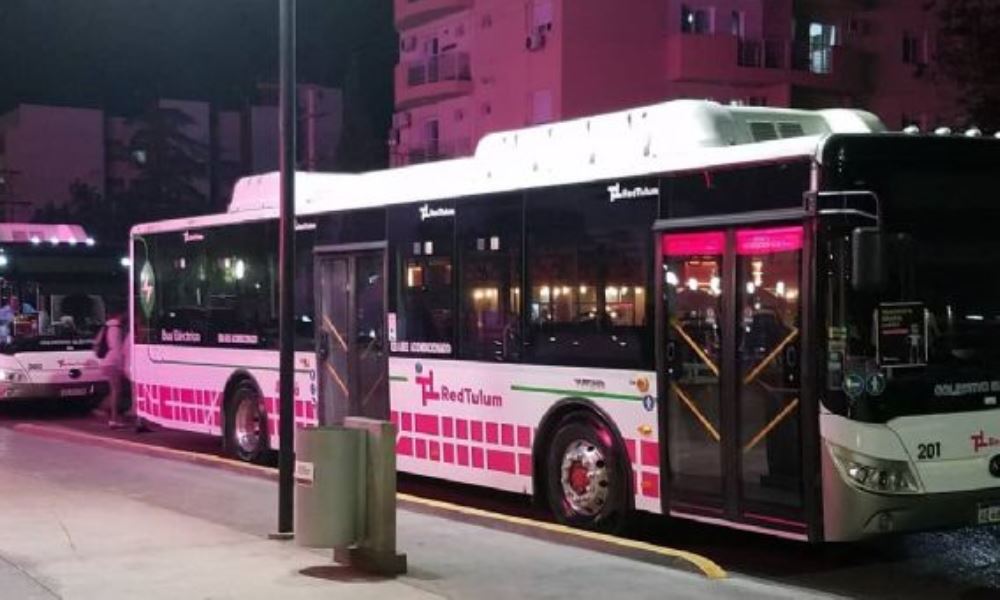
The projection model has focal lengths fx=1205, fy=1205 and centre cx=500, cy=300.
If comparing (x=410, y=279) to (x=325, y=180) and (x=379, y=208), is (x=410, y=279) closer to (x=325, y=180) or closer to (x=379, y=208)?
(x=379, y=208)

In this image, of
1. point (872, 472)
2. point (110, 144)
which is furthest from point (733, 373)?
point (110, 144)

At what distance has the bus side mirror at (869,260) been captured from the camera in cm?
712

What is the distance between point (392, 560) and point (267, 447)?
615 cm

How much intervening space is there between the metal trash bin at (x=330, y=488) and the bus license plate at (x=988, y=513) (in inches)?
158

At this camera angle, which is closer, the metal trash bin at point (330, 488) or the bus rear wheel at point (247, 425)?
the metal trash bin at point (330, 488)

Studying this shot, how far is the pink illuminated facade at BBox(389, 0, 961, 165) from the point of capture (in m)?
35.5

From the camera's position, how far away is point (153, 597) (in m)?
7.15

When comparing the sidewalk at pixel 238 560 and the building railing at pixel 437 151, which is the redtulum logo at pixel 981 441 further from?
the building railing at pixel 437 151

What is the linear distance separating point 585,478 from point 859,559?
2109 millimetres

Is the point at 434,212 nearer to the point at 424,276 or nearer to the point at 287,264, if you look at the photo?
the point at 424,276

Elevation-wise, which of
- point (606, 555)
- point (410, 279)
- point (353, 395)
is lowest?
point (606, 555)

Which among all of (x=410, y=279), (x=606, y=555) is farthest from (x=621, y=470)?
(x=410, y=279)

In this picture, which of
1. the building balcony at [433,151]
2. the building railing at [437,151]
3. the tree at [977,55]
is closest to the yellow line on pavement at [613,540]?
the tree at [977,55]

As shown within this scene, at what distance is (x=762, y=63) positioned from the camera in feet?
123
